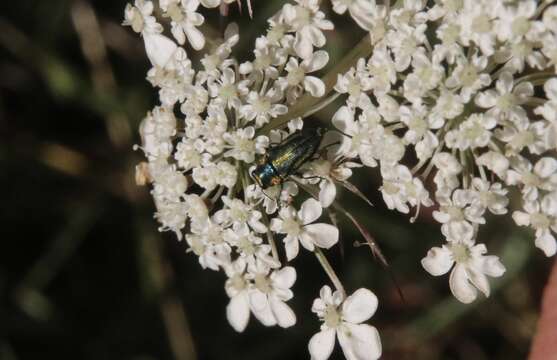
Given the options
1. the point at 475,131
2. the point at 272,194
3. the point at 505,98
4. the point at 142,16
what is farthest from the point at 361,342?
the point at 142,16

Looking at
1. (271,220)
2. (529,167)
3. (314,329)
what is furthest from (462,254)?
(314,329)

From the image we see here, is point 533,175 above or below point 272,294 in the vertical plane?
below

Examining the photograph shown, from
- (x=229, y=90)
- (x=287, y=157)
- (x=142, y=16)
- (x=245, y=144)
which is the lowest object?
(x=287, y=157)

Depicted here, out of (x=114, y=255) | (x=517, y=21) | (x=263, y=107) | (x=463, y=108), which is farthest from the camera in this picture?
(x=114, y=255)

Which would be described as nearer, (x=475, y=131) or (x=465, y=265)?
(x=475, y=131)

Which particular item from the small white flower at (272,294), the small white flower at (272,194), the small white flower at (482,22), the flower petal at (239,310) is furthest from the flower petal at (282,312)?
the small white flower at (482,22)

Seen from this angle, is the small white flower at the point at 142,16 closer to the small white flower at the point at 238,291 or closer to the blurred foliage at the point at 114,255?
the small white flower at the point at 238,291

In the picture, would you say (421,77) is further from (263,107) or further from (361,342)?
(361,342)

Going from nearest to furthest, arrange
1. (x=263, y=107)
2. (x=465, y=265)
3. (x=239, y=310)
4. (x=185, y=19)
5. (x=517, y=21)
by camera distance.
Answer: (x=517, y=21), (x=263, y=107), (x=465, y=265), (x=185, y=19), (x=239, y=310)
